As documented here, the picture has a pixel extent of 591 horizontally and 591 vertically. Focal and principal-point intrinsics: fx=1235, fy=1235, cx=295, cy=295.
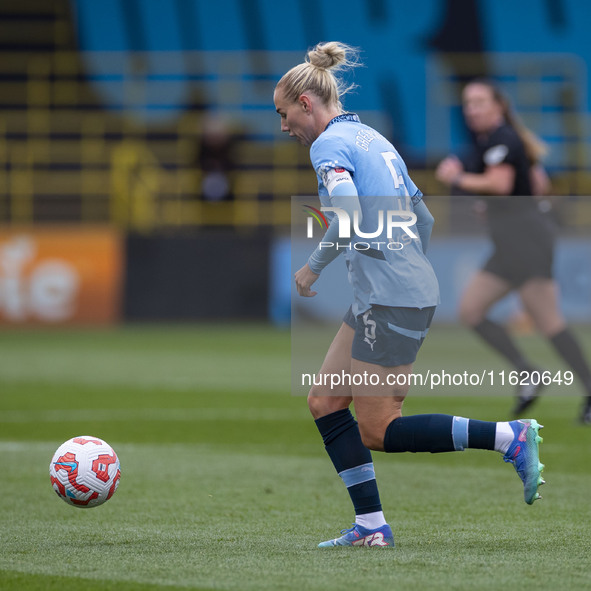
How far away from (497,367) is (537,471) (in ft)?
22.8

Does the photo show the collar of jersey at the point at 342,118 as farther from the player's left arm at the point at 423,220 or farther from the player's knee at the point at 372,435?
the player's knee at the point at 372,435

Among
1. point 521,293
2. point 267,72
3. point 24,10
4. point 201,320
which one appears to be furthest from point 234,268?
point 521,293

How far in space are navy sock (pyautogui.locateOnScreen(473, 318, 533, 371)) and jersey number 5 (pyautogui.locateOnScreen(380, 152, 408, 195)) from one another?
4.59 metres

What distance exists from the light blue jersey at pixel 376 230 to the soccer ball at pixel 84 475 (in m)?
1.33

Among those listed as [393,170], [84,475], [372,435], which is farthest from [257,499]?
[393,170]

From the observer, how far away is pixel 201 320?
19.6 meters

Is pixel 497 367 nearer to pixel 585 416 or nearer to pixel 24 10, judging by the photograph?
pixel 585 416

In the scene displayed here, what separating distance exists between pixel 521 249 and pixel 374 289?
4.68 metres

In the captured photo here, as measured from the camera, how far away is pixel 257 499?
6.06m

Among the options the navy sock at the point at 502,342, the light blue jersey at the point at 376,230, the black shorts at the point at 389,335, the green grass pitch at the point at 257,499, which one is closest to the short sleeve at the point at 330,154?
the light blue jersey at the point at 376,230

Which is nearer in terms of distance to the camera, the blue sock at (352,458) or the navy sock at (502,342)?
the blue sock at (352,458)

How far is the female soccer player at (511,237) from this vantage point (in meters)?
9.03

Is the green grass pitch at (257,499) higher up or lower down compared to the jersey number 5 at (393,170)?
lower down

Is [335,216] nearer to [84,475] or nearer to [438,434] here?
[438,434]
